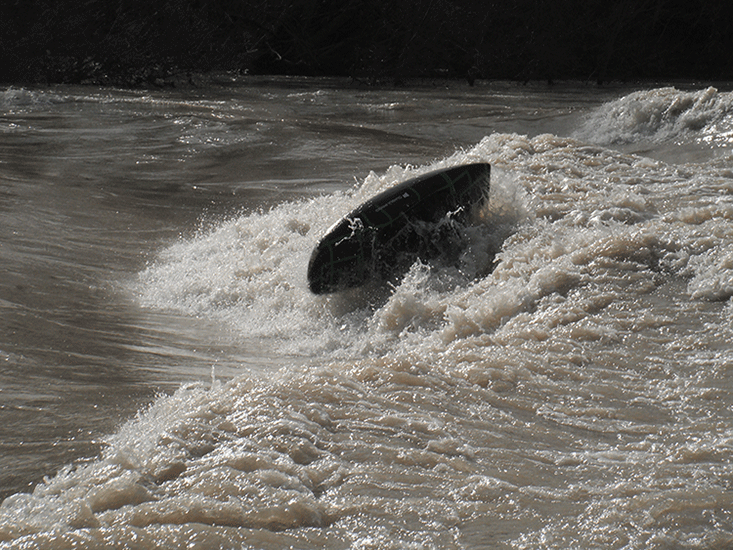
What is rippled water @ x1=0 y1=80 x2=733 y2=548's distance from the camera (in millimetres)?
2365

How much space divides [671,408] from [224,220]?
6004mm

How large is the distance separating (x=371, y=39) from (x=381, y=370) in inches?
786

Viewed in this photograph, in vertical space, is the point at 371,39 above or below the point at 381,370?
above

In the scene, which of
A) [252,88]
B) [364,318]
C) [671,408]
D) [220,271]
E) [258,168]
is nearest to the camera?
[671,408]

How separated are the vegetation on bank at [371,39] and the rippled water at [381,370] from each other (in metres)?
12.7

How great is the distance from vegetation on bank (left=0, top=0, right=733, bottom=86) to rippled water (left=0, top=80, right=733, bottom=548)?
501 inches

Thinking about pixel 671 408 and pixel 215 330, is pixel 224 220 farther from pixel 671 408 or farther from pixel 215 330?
pixel 671 408

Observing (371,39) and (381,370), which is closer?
(381,370)

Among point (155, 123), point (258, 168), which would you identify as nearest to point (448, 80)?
point (155, 123)

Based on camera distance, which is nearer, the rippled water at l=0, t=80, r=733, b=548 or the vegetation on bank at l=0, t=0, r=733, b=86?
the rippled water at l=0, t=80, r=733, b=548

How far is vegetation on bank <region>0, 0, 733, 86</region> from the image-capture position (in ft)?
67.6

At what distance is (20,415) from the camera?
3170 mm

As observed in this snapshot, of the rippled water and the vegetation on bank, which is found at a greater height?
the vegetation on bank

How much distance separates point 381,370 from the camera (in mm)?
3408
